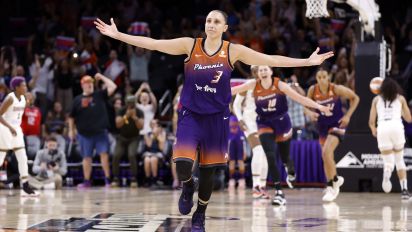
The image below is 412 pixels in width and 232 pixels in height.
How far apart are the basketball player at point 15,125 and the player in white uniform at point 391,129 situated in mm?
6312

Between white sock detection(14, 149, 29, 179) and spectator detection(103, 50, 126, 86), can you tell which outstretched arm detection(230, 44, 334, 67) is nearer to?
white sock detection(14, 149, 29, 179)

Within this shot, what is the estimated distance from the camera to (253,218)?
10.4 meters

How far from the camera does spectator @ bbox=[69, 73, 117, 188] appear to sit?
18.2 m

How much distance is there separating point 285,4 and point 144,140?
230 inches

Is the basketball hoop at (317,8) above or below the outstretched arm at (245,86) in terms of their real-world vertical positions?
above

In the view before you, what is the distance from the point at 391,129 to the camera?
14906 millimetres

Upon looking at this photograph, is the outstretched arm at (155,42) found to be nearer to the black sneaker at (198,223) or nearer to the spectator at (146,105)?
the black sneaker at (198,223)

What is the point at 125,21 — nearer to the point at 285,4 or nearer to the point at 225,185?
the point at 285,4

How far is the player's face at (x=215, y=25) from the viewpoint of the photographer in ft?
26.7

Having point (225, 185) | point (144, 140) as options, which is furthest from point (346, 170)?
point (144, 140)

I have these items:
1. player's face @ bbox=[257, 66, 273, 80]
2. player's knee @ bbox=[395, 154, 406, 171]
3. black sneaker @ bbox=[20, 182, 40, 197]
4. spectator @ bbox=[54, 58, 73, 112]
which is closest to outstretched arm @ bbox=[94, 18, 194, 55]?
player's face @ bbox=[257, 66, 273, 80]

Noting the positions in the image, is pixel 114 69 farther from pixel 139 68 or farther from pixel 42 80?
pixel 42 80

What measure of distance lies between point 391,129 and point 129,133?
6110 millimetres

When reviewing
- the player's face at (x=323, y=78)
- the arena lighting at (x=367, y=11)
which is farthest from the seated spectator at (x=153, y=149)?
the player's face at (x=323, y=78)
